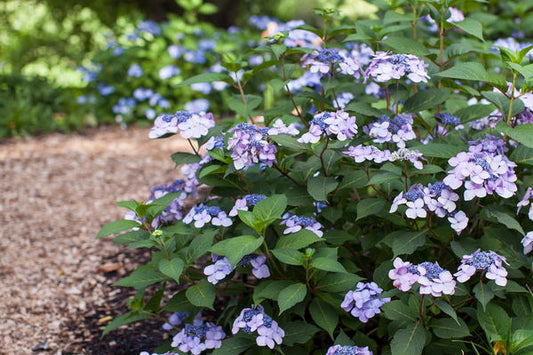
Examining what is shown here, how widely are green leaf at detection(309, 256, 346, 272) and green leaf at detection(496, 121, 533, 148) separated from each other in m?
0.57

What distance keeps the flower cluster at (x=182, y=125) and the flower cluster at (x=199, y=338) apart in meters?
0.62

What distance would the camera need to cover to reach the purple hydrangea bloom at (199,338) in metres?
1.70

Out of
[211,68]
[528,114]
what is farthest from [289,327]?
[211,68]

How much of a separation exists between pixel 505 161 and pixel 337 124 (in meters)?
0.45

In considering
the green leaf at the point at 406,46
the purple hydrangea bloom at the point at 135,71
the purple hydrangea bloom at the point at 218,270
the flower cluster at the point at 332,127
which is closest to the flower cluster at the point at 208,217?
the purple hydrangea bloom at the point at 218,270

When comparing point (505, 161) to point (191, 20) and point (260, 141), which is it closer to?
point (260, 141)

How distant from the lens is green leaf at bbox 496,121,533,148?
1.42 meters

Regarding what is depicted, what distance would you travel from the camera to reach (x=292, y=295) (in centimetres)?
145

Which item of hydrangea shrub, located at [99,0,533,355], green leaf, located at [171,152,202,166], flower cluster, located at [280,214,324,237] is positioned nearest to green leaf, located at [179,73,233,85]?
hydrangea shrub, located at [99,0,533,355]

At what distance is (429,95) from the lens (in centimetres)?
175

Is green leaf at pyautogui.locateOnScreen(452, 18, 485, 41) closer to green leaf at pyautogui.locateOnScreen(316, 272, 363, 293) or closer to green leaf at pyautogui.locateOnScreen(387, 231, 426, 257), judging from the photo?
green leaf at pyautogui.locateOnScreen(387, 231, 426, 257)

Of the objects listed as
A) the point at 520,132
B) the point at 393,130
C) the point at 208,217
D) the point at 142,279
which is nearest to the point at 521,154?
the point at 520,132

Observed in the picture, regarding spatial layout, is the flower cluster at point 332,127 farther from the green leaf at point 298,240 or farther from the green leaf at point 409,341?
the green leaf at point 409,341

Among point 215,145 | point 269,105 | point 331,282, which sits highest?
point 215,145
